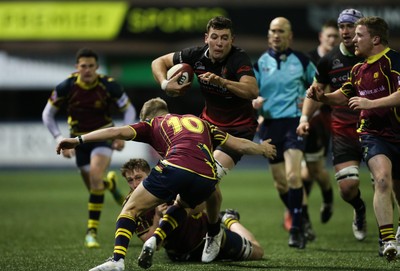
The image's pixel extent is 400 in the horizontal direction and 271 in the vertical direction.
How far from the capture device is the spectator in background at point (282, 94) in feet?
31.9

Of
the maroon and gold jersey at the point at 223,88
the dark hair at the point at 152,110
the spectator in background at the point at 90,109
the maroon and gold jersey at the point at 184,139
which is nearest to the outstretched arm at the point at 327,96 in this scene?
the maroon and gold jersey at the point at 223,88

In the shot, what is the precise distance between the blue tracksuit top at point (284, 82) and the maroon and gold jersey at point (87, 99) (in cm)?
183

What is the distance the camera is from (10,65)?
2372 cm

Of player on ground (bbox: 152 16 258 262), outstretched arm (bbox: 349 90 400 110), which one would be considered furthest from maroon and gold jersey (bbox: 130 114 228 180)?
outstretched arm (bbox: 349 90 400 110)

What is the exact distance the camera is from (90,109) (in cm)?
1032

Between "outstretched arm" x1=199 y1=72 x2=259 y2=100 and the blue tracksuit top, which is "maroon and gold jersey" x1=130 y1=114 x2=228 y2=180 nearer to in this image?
"outstretched arm" x1=199 y1=72 x2=259 y2=100

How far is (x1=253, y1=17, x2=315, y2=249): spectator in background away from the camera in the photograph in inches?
383

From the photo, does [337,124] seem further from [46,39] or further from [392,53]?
[46,39]

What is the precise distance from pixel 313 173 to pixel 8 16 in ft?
45.0

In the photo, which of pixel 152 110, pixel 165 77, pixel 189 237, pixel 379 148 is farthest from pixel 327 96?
pixel 189 237

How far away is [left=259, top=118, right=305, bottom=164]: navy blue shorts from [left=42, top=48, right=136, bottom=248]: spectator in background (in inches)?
70.4

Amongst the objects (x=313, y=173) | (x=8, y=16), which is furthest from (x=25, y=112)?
(x=313, y=173)

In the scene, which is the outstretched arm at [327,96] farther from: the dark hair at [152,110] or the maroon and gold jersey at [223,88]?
the dark hair at [152,110]

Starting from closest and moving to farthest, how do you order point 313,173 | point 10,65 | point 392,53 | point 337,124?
point 392,53 < point 337,124 < point 313,173 < point 10,65
